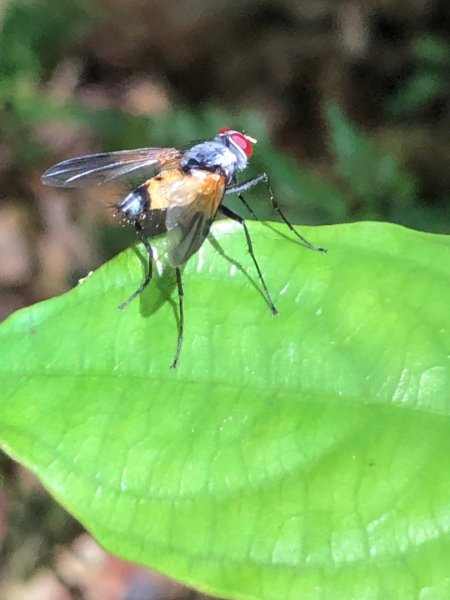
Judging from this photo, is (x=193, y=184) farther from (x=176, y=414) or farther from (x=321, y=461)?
(x=321, y=461)

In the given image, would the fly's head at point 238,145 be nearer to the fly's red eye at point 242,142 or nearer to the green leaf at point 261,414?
the fly's red eye at point 242,142

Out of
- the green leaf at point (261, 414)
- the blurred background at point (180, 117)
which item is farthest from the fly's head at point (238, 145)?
the blurred background at point (180, 117)

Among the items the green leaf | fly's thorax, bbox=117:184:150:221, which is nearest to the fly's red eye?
fly's thorax, bbox=117:184:150:221

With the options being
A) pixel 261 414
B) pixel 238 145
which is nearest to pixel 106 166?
pixel 238 145

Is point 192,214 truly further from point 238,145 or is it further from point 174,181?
point 238,145

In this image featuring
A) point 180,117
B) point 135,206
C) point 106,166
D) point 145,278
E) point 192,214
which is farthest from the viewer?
point 180,117

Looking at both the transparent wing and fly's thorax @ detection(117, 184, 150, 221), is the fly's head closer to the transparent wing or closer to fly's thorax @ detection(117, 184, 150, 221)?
the transparent wing

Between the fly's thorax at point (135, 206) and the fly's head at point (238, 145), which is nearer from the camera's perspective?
the fly's thorax at point (135, 206)
